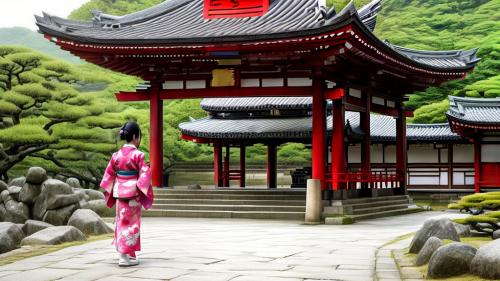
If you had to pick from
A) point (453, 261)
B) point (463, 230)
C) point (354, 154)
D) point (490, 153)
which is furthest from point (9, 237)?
point (354, 154)

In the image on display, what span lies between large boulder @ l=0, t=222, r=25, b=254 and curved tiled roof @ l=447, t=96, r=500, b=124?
2018 cm

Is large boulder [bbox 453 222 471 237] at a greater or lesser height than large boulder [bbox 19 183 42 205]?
lesser

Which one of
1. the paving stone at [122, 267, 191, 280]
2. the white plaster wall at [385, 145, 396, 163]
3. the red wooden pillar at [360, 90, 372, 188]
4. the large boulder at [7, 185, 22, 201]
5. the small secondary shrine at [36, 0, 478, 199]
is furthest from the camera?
the white plaster wall at [385, 145, 396, 163]

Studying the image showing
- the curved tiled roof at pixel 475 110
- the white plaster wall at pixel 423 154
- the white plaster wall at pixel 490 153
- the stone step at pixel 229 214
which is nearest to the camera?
the stone step at pixel 229 214

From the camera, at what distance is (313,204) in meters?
18.0

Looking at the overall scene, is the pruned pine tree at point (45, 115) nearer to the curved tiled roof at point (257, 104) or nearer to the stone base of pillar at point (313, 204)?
the curved tiled roof at point (257, 104)

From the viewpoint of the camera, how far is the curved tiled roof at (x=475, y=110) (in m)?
27.3

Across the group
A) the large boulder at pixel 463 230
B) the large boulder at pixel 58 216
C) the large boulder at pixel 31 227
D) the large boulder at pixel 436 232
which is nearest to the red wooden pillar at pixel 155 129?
the large boulder at pixel 58 216

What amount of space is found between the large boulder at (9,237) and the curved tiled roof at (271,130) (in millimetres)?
16528

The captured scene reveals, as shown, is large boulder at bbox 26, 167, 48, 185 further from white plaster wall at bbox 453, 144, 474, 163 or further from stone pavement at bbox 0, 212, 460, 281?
white plaster wall at bbox 453, 144, 474, 163

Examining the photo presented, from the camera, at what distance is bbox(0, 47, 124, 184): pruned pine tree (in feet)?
100

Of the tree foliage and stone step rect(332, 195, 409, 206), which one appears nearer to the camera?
stone step rect(332, 195, 409, 206)

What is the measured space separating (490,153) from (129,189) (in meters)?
24.2

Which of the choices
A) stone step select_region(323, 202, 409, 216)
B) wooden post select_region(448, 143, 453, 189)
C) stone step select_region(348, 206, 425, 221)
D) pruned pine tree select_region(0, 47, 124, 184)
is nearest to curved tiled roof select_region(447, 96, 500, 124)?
wooden post select_region(448, 143, 453, 189)
